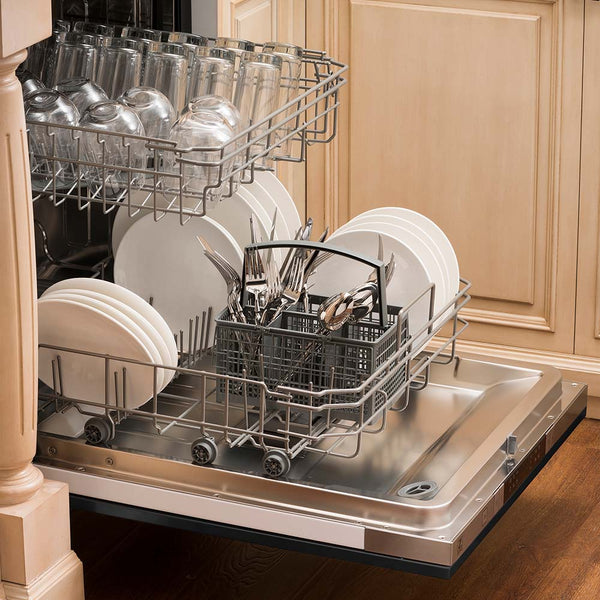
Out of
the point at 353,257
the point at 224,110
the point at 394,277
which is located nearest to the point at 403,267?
the point at 394,277

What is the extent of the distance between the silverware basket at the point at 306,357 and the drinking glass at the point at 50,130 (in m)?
0.31

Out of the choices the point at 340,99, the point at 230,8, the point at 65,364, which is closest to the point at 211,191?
the point at 65,364

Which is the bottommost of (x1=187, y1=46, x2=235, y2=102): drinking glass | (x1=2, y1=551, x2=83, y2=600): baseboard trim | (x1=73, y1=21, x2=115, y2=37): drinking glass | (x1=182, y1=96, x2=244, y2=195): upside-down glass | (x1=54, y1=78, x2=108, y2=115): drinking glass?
(x1=2, y1=551, x2=83, y2=600): baseboard trim

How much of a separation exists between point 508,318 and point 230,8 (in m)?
0.86

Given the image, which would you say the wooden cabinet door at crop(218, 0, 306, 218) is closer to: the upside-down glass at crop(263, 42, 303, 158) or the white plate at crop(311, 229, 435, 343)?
the upside-down glass at crop(263, 42, 303, 158)

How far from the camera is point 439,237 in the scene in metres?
1.87

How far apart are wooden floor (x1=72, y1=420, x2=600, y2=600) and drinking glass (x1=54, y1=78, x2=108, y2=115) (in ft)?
2.27

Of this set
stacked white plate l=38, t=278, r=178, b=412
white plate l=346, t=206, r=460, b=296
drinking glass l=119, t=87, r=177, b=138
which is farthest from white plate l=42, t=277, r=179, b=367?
white plate l=346, t=206, r=460, b=296

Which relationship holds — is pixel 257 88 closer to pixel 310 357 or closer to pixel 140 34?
pixel 140 34

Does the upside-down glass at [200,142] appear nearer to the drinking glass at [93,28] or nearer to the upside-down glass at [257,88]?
the upside-down glass at [257,88]

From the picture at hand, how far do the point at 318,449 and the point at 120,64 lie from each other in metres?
0.65

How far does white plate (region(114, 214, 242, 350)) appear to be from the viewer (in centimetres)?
180

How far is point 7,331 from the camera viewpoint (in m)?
1.42

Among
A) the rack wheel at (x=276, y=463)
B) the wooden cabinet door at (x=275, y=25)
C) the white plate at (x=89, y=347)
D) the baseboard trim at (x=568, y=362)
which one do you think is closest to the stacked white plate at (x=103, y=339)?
the white plate at (x=89, y=347)
